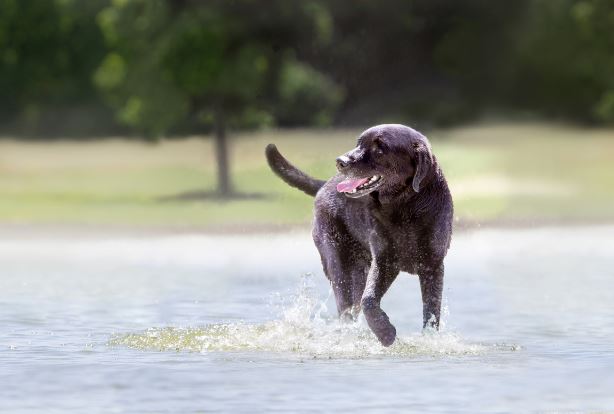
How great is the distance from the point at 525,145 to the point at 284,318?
73.2 ft

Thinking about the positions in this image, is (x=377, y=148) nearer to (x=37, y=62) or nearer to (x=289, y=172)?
(x=289, y=172)

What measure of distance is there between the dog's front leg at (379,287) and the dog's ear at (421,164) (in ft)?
1.63

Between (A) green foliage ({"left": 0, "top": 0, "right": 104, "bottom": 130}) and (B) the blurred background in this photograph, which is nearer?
(B) the blurred background

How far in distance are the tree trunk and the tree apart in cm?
2

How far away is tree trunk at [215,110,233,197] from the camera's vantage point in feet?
104

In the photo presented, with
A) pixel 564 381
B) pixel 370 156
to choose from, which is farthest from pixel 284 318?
pixel 564 381

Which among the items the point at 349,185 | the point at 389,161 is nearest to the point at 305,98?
the point at 349,185

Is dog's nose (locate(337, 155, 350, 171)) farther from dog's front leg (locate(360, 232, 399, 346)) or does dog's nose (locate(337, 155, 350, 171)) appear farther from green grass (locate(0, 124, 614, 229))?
green grass (locate(0, 124, 614, 229))

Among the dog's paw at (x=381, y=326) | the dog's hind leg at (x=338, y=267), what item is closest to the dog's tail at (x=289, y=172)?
the dog's hind leg at (x=338, y=267)

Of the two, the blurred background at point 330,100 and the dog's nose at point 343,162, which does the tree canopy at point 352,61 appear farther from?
the dog's nose at point 343,162

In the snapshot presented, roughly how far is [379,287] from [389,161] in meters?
0.80

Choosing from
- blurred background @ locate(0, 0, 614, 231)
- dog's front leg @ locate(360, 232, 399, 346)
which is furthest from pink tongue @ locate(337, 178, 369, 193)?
blurred background @ locate(0, 0, 614, 231)

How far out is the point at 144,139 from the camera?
38.5 m

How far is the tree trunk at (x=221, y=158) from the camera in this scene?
3177 cm
